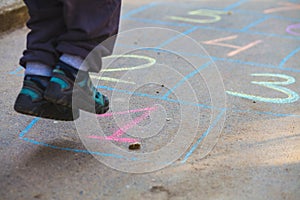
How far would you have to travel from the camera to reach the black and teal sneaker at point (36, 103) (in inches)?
70.7

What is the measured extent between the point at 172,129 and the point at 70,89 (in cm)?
55

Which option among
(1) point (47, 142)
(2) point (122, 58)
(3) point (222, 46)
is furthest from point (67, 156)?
(3) point (222, 46)

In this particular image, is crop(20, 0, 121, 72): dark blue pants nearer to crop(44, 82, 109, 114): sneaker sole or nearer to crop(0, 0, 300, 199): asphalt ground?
crop(44, 82, 109, 114): sneaker sole

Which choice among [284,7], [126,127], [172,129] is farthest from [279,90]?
[284,7]

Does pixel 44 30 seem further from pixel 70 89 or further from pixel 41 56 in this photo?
pixel 70 89

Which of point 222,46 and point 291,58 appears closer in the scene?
point 291,58

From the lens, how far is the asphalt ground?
1.69 metres

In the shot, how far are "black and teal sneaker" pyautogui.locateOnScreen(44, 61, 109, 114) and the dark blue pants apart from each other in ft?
0.19

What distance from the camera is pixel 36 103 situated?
1808 mm

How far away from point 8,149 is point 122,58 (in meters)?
1.37

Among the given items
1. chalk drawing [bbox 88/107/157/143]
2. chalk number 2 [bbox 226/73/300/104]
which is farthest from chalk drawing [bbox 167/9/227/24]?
chalk drawing [bbox 88/107/157/143]

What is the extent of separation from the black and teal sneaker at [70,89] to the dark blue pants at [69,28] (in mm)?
58

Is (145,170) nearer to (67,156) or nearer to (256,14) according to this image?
(67,156)

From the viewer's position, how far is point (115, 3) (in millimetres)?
1862
